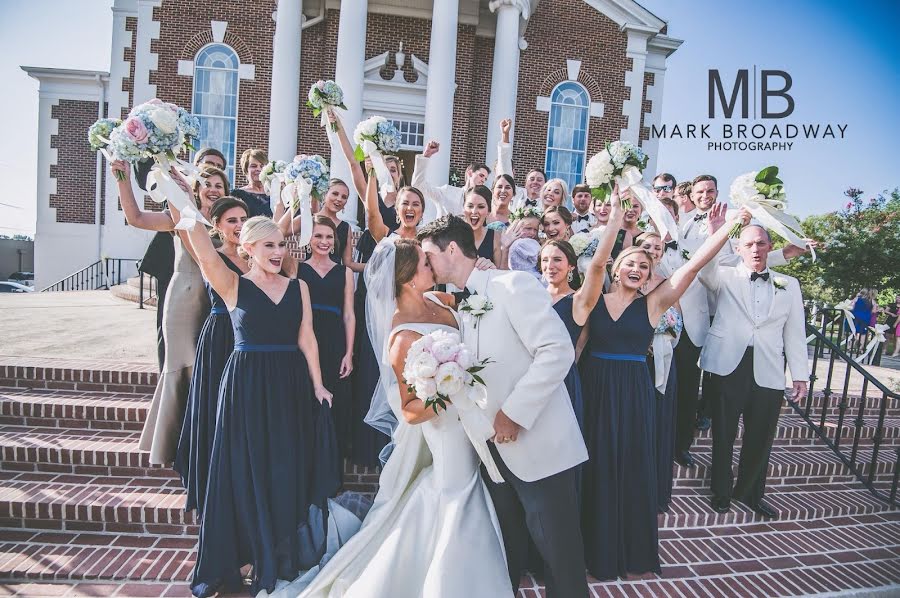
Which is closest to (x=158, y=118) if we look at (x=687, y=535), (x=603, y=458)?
(x=603, y=458)

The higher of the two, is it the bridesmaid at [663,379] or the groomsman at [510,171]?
the groomsman at [510,171]

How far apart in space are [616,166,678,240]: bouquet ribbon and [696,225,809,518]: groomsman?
1805 mm

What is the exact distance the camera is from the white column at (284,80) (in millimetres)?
11281

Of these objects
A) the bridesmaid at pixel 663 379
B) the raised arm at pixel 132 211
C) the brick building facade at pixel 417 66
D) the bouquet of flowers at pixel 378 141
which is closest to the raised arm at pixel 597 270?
the bridesmaid at pixel 663 379

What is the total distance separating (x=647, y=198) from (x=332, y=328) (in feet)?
8.24

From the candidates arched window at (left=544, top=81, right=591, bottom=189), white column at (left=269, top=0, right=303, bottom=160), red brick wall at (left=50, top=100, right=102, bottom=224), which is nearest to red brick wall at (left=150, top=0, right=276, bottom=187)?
white column at (left=269, top=0, right=303, bottom=160)

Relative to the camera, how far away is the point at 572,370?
3379 mm

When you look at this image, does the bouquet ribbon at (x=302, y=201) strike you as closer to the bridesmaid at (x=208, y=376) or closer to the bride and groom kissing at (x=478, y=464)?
the bridesmaid at (x=208, y=376)

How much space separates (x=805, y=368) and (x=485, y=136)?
10.3 meters

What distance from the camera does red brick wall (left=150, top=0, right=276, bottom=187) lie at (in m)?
12.5

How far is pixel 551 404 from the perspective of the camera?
2.59 meters

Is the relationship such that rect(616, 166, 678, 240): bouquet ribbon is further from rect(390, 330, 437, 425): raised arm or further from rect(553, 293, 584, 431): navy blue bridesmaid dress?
→ rect(390, 330, 437, 425): raised arm

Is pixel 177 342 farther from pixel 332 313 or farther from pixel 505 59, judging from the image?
pixel 505 59

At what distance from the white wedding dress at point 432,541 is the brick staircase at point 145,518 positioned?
85 centimetres
